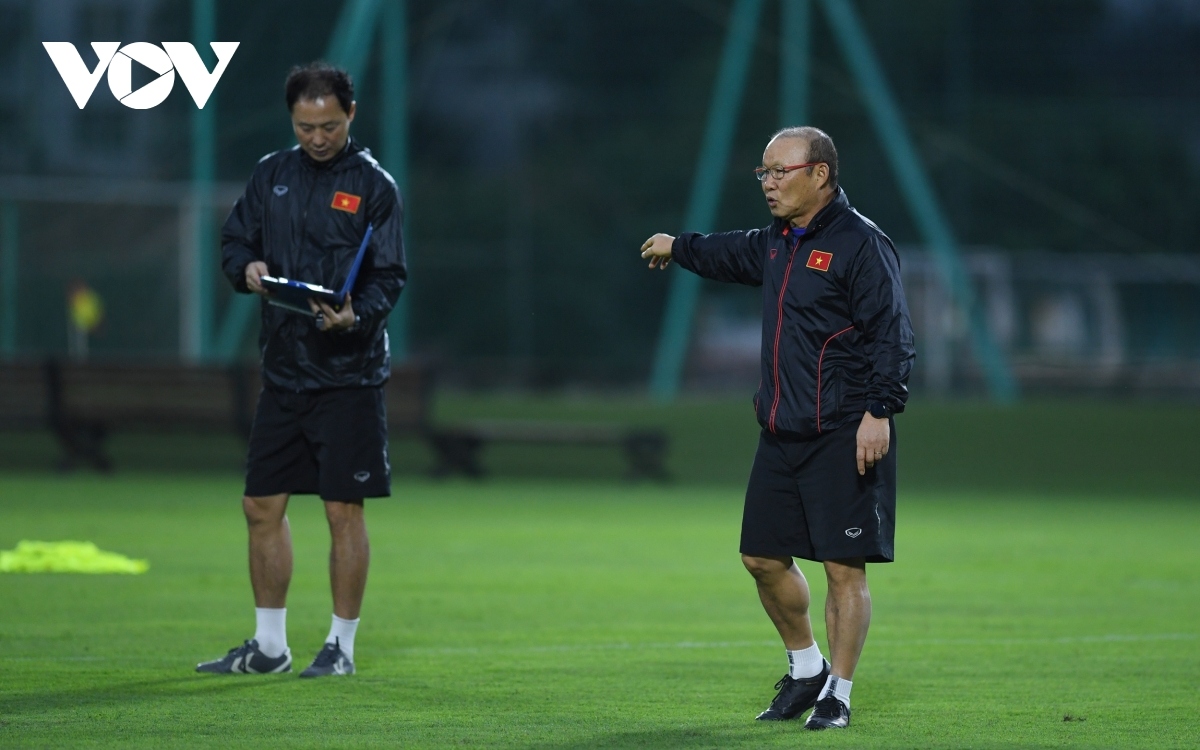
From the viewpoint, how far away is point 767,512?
20.3ft

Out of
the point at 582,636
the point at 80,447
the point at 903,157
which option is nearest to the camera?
the point at 582,636

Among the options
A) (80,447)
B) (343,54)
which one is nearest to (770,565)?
(80,447)

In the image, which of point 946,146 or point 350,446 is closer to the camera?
point 350,446

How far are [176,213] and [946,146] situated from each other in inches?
365

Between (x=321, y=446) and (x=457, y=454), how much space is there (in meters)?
10.5

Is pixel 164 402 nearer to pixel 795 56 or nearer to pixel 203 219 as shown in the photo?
pixel 203 219

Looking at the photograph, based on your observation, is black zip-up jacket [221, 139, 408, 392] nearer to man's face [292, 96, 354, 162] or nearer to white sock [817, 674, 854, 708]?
man's face [292, 96, 354, 162]

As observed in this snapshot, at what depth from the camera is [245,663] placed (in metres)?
7.04

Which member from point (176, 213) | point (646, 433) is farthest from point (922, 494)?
point (176, 213)

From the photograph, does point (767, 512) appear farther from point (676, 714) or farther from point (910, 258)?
point (910, 258)

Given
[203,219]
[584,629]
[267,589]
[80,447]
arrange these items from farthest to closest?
[203,219]
[80,447]
[584,629]
[267,589]

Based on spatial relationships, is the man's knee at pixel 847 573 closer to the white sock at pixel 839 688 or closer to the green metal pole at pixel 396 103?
the white sock at pixel 839 688

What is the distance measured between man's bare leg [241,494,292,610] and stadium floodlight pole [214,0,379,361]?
15976 millimetres

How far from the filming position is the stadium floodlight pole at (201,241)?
22.8 metres
